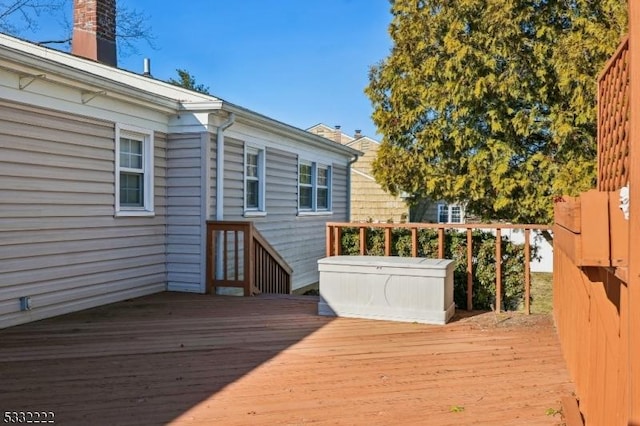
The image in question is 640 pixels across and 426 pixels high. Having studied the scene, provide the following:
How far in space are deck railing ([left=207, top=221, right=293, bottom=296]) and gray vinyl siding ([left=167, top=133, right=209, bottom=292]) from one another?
143 millimetres

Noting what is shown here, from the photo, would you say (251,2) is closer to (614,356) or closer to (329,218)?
(329,218)

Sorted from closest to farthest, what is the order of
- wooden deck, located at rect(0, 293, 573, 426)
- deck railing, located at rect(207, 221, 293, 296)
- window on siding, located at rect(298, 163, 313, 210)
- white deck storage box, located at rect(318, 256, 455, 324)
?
wooden deck, located at rect(0, 293, 573, 426), white deck storage box, located at rect(318, 256, 455, 324), deck railing, located at rect(207, 221, 293, 296), window on siding, located at rect(298, 163, 313, 210)

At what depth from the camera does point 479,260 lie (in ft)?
21.0

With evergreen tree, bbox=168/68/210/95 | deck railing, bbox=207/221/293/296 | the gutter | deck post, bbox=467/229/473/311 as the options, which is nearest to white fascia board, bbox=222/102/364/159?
the gutter

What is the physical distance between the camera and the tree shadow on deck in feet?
11.0

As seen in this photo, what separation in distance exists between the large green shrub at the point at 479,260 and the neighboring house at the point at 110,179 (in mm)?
2923

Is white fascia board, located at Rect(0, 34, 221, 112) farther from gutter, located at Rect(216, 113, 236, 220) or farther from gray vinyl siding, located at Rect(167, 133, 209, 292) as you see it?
gray vinyl siding, located at Rect(167, 133, 209, 292)

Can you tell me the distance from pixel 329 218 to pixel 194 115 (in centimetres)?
554

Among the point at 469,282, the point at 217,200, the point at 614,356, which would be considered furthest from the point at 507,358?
the point at 217,200

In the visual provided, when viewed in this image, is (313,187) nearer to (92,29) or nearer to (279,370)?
(92,29)

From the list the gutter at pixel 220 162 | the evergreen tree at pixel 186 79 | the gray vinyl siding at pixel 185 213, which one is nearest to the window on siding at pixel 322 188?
the gutter at pixel 220 162

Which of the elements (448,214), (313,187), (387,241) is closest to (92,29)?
(313,187)

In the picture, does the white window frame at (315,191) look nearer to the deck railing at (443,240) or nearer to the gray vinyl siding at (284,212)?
the gray vinyl siding at (284,212)

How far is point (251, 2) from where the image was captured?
56.4 ft
